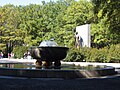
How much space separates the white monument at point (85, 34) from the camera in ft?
135

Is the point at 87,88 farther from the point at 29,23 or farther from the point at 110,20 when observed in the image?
the point at 29,23

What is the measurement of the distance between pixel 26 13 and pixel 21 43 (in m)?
6.80

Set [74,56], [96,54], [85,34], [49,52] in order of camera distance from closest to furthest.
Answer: [49,52] < [96,54] < [74,56] < [85,34]

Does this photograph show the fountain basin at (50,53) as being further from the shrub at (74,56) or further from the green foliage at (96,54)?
the shrub at (74,56)

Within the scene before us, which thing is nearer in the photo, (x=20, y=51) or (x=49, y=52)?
(x=49, y=52)

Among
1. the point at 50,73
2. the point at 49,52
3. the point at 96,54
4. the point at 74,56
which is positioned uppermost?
the point at 49,52

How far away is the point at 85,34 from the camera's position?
41.9 m

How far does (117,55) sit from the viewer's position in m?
34.7

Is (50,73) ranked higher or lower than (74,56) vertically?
lower

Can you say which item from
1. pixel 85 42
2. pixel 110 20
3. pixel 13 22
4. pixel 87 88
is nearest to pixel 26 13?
pixel 13 22

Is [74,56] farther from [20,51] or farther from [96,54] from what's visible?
[20,51]

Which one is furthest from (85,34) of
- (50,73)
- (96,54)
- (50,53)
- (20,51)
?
(50,73)

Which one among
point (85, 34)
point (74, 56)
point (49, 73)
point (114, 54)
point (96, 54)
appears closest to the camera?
point (49, 73)

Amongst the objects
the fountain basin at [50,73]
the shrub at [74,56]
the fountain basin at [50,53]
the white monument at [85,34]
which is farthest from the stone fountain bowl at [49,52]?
the white monument at [85,34]
